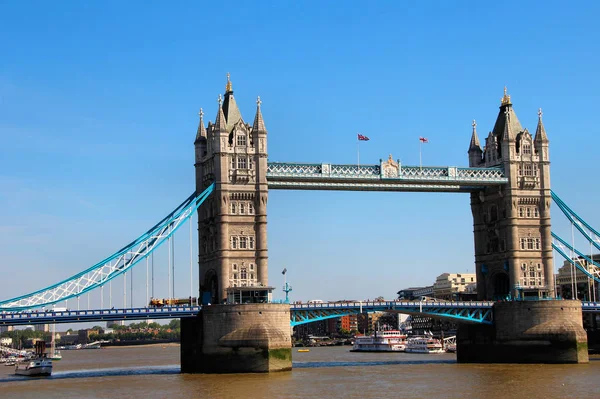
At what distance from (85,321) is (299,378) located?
63.1 feet

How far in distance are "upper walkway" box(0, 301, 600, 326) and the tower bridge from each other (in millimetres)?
124

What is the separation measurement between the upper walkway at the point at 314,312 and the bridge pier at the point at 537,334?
7.19 ft

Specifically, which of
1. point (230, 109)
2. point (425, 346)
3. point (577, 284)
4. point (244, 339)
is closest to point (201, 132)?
point (230, 109)

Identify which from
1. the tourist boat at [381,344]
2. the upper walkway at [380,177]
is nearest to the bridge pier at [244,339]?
the upper walkway at [380,177]

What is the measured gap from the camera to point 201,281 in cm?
9725

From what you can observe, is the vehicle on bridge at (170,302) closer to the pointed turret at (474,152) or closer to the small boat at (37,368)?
the small boat at (37,368)

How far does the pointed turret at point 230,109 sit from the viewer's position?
94.9 meters

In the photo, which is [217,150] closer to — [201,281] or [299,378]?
[201,281]

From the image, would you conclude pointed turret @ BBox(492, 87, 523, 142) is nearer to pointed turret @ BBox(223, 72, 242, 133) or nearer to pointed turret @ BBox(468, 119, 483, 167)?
pointed turret @ BBox(468, 119, 483, 167)

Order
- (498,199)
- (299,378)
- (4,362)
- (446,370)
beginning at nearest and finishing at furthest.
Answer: (299,378) < (446,370) < (498,199) < (4,362)

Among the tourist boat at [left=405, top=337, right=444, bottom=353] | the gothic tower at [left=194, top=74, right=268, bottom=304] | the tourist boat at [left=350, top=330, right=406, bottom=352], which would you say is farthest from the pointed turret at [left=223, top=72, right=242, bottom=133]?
the tourist boat at [left=350, top=330, right=406, bottom=352]

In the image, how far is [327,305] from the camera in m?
93.0

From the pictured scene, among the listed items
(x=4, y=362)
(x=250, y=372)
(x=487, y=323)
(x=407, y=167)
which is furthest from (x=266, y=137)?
(x=4, y=362)

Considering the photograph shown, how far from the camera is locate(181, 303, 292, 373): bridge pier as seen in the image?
277ft
